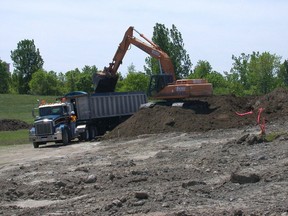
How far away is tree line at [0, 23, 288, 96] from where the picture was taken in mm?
86125

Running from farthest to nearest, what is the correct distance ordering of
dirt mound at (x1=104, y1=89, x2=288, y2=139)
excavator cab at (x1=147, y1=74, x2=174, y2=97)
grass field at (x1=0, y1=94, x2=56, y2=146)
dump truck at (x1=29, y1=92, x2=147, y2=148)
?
grass field at (x1=0, y1=94, x2=56, y2=146)
excavator cab at (x1=147, y1=74, x2=174, y2=97)
dump truck at (x1=29, y1=92, x2=147, y2=148)
dirt mound at (x1=104, y1=89, x2=288, y2=139)

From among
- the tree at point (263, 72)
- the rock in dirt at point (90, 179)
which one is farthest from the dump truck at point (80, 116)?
the tree at point (263, 72)

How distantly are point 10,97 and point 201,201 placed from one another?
94385 millimetres

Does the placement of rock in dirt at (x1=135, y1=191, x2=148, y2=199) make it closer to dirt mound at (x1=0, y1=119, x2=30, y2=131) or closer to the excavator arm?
the excavator arm

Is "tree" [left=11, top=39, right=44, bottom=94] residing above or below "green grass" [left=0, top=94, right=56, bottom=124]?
above

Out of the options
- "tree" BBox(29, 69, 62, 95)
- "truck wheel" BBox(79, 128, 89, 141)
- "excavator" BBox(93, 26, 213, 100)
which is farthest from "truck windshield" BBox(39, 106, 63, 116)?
"tree" BBox(29, 69, 62, 95)

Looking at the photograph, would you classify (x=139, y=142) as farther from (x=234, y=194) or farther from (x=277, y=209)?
(x=277, y=209)

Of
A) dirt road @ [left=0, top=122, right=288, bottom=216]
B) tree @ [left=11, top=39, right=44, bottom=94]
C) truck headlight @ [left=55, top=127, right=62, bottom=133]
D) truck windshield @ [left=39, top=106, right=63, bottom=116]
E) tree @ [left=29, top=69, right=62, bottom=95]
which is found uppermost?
tree @ [left=11, top=39, right=44, bottom=94]

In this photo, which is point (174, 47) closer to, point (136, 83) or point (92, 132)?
point (136, 83)

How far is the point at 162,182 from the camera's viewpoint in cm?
1504

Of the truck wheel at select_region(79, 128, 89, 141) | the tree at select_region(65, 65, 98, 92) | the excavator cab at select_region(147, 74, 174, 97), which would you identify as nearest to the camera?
the truck wheel at select_region(79, 128, 89, 141)

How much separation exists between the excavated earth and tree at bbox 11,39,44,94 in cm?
11094

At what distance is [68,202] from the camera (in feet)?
45.7

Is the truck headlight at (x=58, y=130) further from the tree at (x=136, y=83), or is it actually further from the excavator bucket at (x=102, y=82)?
the tree at (x=136, y=83)
